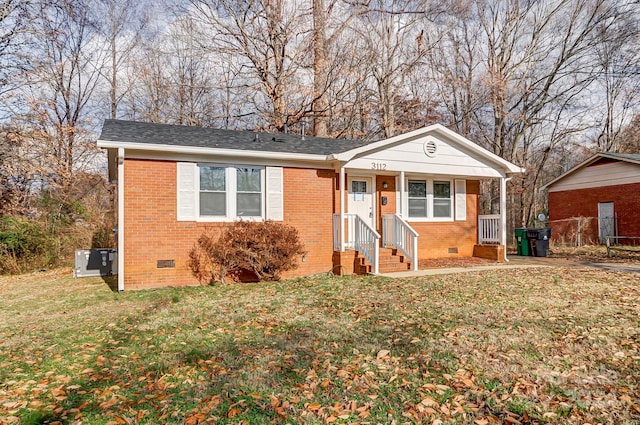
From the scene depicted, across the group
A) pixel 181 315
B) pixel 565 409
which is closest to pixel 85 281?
pixel 181 315

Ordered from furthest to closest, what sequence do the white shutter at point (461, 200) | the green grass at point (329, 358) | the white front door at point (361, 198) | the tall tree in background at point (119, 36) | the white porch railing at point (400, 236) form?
the tall tree in background at point (119, 36)
the white shutter at point (461, 200)
the white front door at point (361, 198)
the white porch railing at point (400, 236)
the green grass at point (329, 358)

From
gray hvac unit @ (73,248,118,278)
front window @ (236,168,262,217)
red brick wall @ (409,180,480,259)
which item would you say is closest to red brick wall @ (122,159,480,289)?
front window @ (236,168,262,217)

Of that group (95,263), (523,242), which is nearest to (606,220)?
(523,242)

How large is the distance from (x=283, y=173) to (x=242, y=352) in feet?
20.4

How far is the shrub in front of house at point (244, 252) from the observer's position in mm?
8805

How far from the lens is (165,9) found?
18547mm

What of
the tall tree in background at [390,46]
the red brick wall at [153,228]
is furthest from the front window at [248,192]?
the tall tree in background at [390,46]

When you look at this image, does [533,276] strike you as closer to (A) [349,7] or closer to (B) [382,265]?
(B) [382,265]

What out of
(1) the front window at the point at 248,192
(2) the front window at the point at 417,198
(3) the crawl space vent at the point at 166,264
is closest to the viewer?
(3) the crawl space vent at the point at 166,264

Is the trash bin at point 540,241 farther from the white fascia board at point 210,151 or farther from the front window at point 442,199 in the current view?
the white fascia board at point 210,151

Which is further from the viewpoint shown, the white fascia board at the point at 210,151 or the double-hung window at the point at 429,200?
the double-hung window at the point at 429,200

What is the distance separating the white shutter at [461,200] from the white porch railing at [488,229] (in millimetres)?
679

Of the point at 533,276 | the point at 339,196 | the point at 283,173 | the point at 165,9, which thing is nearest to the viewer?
the point at 533,276

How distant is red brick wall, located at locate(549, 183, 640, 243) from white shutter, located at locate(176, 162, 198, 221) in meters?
18.7
